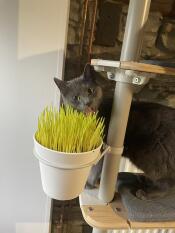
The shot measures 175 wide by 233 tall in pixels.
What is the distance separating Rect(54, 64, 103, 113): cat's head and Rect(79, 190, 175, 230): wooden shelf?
0.30 metres

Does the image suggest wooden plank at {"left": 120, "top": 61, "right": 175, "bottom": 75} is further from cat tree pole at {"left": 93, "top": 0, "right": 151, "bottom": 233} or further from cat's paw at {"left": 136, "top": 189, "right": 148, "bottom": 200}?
cat's paw at {"left": 136, "top": 189, "right": 148, "bottom": 200}

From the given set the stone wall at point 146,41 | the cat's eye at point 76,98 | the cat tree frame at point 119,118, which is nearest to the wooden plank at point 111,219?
the cat tree frame at point 119,118

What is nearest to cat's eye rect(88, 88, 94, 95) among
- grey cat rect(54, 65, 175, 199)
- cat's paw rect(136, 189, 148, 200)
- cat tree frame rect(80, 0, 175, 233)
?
grey cat rect(54, 65, 175, 199)

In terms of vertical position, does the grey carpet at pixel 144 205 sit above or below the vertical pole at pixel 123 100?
below

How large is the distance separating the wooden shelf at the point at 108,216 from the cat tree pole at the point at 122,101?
0.09 feet

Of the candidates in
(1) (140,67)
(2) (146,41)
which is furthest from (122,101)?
(2) (146,41)

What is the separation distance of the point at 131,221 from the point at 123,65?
1.46 ft

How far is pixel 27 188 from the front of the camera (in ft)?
3.50

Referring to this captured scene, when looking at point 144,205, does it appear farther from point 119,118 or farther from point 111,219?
point 119,118

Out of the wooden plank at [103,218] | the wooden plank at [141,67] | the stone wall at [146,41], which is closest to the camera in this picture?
the wooden plank at [141,67]

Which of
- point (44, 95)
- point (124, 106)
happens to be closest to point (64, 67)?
point (44, 95)

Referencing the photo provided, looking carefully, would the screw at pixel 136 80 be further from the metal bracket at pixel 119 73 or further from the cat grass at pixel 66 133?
the cat grass at pixel 66 133

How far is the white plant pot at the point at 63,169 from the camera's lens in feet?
1.86

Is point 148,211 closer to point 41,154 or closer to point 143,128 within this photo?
point 143,128
